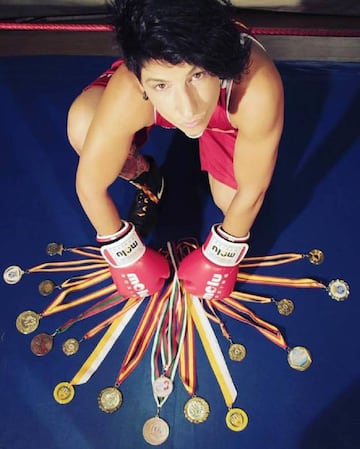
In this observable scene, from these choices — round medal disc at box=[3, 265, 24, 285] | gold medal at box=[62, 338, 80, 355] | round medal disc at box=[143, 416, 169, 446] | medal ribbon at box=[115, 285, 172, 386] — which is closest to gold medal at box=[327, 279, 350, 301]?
medal ribbon at box=[115, 285, 172, 386]

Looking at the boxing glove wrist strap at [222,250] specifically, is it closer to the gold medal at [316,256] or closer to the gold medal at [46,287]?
the gold medal at [316,256]

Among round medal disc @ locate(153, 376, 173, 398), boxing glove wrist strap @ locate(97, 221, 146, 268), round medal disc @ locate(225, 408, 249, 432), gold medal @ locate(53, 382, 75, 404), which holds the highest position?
boxing glove wrist strap @ locate(97, 221, 146, 268)

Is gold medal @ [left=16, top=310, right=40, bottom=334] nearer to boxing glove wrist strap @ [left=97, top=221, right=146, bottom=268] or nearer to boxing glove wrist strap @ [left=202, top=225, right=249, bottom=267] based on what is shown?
boxing glove wrist strap @ [left=97, top=221, right=146, bottom=268]

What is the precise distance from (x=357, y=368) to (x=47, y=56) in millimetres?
1268

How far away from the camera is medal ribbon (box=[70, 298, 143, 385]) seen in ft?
3.43

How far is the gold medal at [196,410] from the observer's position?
0.99m

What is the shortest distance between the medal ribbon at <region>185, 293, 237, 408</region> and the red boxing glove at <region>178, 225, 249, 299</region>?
4cm

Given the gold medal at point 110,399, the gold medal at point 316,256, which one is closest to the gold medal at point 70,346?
the gold medal at point 110,399

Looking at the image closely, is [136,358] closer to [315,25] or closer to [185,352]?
[185,352]

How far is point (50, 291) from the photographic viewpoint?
1.14 metres

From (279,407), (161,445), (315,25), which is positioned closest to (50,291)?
(161,445)

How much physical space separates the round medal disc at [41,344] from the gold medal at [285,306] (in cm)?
52

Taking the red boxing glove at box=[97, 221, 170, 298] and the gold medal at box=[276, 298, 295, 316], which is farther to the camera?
the gold medal at box=[276, 298, 295, 316]

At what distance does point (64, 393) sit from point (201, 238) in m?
0.48
